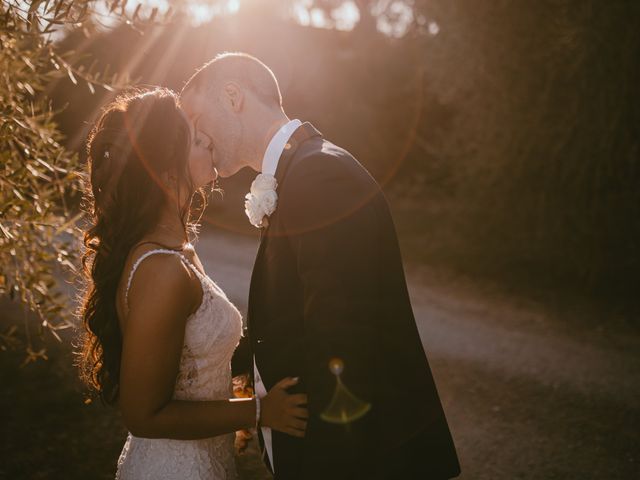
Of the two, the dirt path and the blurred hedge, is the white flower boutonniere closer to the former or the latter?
the dirt path

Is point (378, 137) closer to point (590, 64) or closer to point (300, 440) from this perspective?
point (590, 64)

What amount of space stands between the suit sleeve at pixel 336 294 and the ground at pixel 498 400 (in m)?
2.65

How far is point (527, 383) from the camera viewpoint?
Answer: 6180mm

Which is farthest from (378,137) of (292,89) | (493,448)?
(493,448)

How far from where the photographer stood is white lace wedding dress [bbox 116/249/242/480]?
2.20 m

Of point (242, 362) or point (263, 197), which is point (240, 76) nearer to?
point (263, 197)

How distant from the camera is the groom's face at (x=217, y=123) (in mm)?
2291

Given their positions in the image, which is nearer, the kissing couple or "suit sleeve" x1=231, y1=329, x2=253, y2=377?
the kissing couple

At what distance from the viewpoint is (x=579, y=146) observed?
910cm

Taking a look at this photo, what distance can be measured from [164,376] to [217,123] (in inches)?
41.3

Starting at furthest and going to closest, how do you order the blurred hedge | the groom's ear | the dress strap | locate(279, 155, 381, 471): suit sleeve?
the blurred hedge
the groom's ear
the dress strap
locate(279, 155, 381, 471): suit sleeve

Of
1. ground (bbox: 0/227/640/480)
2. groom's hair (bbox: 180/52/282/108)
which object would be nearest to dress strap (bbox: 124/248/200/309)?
groom's hair (bbox: 180/52/282/108)

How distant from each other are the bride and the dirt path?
9.99ft

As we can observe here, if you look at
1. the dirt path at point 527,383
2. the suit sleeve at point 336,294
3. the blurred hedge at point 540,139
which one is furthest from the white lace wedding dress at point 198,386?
the blurred hedge at point 540,139
